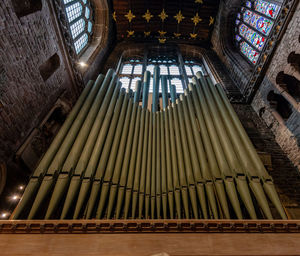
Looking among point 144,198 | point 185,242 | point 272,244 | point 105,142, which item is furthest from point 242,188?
point 105,142

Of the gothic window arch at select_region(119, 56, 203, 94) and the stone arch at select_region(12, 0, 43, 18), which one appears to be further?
the gothic window arch at select_region(119, 56, 203, 94)

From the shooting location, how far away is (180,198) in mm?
2971

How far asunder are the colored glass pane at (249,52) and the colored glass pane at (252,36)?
28cm

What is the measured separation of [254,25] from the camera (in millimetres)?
9617

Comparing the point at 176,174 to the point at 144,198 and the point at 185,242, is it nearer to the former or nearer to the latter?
the point at 144,198

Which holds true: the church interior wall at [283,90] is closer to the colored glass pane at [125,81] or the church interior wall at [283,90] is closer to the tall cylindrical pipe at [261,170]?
the tall cylindrical pipe at [261,170]

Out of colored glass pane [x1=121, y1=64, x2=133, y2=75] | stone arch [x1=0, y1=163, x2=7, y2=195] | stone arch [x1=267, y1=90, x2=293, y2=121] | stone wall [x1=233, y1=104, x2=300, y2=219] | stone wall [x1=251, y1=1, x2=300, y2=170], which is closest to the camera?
stone arch [x1=0, y1=163, x2=7, y2=195]

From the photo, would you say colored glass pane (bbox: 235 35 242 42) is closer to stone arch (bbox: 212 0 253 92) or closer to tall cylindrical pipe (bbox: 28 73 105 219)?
stone arch (bbox: 212 0 253 92)

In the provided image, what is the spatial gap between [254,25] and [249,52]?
1.31 meters

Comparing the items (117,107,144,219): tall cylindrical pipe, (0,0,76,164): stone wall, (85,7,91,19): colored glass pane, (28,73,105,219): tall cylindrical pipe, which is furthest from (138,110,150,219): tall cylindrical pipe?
(85,7,91,19): colored glass pane

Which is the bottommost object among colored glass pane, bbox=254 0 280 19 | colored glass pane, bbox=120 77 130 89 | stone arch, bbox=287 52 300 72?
stone arch, bbox=287 52 300 72

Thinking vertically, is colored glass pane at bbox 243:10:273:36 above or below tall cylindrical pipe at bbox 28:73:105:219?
above

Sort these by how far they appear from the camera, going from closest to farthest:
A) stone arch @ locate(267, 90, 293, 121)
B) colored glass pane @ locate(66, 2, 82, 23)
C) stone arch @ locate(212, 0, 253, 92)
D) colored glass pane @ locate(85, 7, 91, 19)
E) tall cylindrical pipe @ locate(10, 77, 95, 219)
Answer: tall cylindrical pipe @ locate(10, 77, 95, 219), stone arch @ locate(267, 90, 293, 121), colored glass pane @ locate(66, 2, 82, 23), stone arch @ locate(212, 0, 253, 92), colored glass pane @ locate(85, 7, 91, 19)

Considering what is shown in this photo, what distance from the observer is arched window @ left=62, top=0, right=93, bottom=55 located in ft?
27.4
